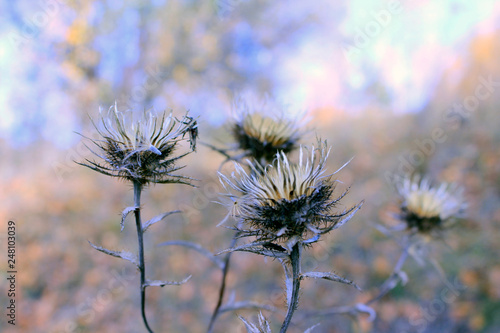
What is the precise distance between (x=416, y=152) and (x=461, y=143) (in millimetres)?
1168

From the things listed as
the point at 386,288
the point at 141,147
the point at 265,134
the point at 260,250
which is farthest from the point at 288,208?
the point at 386,288

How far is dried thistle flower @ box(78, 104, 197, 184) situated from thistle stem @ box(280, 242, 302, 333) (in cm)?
54

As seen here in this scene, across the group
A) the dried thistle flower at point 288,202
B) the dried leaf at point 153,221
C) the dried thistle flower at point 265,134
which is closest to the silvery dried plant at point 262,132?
the dried thistle flower at point 265,134

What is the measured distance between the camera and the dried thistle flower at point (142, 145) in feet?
5.16

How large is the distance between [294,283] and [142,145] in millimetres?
857

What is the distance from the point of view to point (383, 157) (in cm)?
1076

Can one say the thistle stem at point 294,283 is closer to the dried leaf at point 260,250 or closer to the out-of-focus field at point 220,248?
the dried leaf at point 260,250

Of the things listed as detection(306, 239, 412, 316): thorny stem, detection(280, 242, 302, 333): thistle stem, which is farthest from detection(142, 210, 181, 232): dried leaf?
detection(306, 239, 412, 316): thorny stem

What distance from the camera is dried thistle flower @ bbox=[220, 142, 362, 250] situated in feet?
4.99

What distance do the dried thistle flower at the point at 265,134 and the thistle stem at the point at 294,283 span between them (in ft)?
2.75

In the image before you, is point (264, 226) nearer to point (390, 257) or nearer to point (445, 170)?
point (390, 257)

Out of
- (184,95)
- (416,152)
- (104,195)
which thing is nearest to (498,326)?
(416,152)

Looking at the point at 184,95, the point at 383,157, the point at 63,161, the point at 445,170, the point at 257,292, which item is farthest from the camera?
the point at 184,95

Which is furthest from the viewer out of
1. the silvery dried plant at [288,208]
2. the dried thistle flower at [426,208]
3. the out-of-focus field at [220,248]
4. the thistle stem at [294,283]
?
the out-of-focus field at [220,248]
